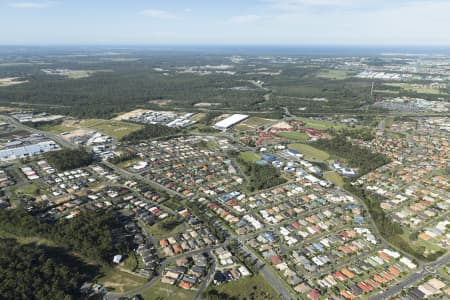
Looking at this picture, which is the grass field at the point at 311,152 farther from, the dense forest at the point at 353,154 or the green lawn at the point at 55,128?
the green lawn at the point at 55,128

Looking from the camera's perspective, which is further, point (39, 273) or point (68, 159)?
point (68, 159)

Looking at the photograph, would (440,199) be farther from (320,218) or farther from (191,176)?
(191,176)

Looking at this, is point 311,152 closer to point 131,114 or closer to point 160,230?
point 160,230

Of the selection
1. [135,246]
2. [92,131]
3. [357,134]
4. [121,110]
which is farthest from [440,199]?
[121,110]

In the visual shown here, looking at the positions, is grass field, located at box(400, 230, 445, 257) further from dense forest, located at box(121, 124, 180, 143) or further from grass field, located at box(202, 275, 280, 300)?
dense forest, located at box(121, 124, 180, 143)

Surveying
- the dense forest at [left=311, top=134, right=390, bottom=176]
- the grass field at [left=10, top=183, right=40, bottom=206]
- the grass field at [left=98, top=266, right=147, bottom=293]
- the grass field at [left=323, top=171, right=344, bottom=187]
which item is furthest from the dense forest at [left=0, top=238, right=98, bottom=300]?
the dense forest at [left=311, top=134, right=390, bottom=176]

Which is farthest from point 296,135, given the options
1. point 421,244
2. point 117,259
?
point 117,259
